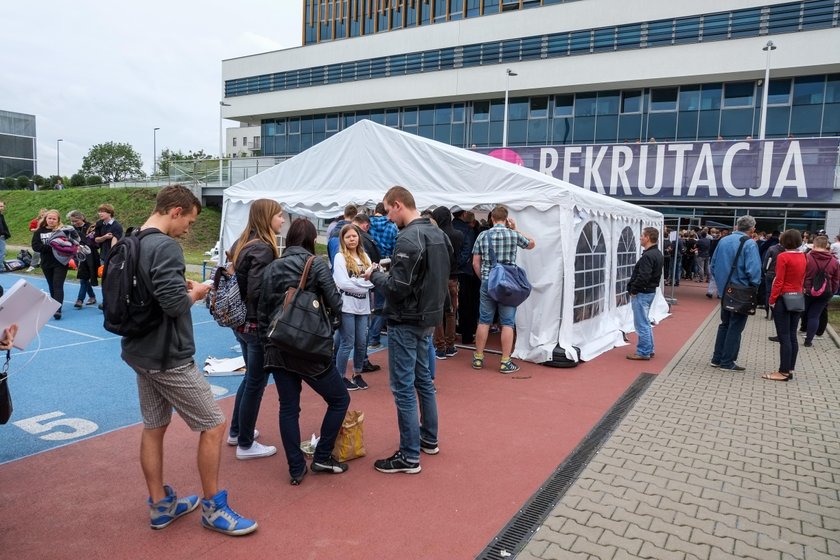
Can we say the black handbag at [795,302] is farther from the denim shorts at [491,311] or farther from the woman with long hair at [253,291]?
the woman with long hair at [253,291]

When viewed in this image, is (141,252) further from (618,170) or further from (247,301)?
(618,170)

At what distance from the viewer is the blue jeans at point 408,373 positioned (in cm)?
372

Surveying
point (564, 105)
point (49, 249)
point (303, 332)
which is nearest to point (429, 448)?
point (303, 332)

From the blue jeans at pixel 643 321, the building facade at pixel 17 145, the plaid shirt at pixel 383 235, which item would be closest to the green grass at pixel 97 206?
the plaid shirt at pixel 383 235

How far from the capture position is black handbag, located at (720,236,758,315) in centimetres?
672

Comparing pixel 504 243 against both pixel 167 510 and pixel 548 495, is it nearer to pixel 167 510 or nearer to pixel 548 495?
pixel 548 495

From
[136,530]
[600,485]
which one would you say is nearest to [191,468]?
[136,530]

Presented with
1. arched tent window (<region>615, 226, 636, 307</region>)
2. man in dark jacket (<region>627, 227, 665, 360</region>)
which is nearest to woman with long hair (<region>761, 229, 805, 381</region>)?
man in dark jacket (<region>627, 227, 665, 360</region>)

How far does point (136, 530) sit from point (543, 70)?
2802cm

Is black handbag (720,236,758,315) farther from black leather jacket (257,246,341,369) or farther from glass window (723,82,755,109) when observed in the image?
glass window (723,82,755,109)

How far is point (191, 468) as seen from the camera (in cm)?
383

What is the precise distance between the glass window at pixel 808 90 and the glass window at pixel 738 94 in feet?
5.17

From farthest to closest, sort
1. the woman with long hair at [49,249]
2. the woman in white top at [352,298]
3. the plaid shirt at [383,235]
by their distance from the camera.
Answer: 1. the woman with long hair at [49,249]
2. the plaid shirt at [383,235]
3. the woman in white top at [352,298]

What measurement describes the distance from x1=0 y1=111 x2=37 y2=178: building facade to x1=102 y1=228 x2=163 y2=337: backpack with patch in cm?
6443
